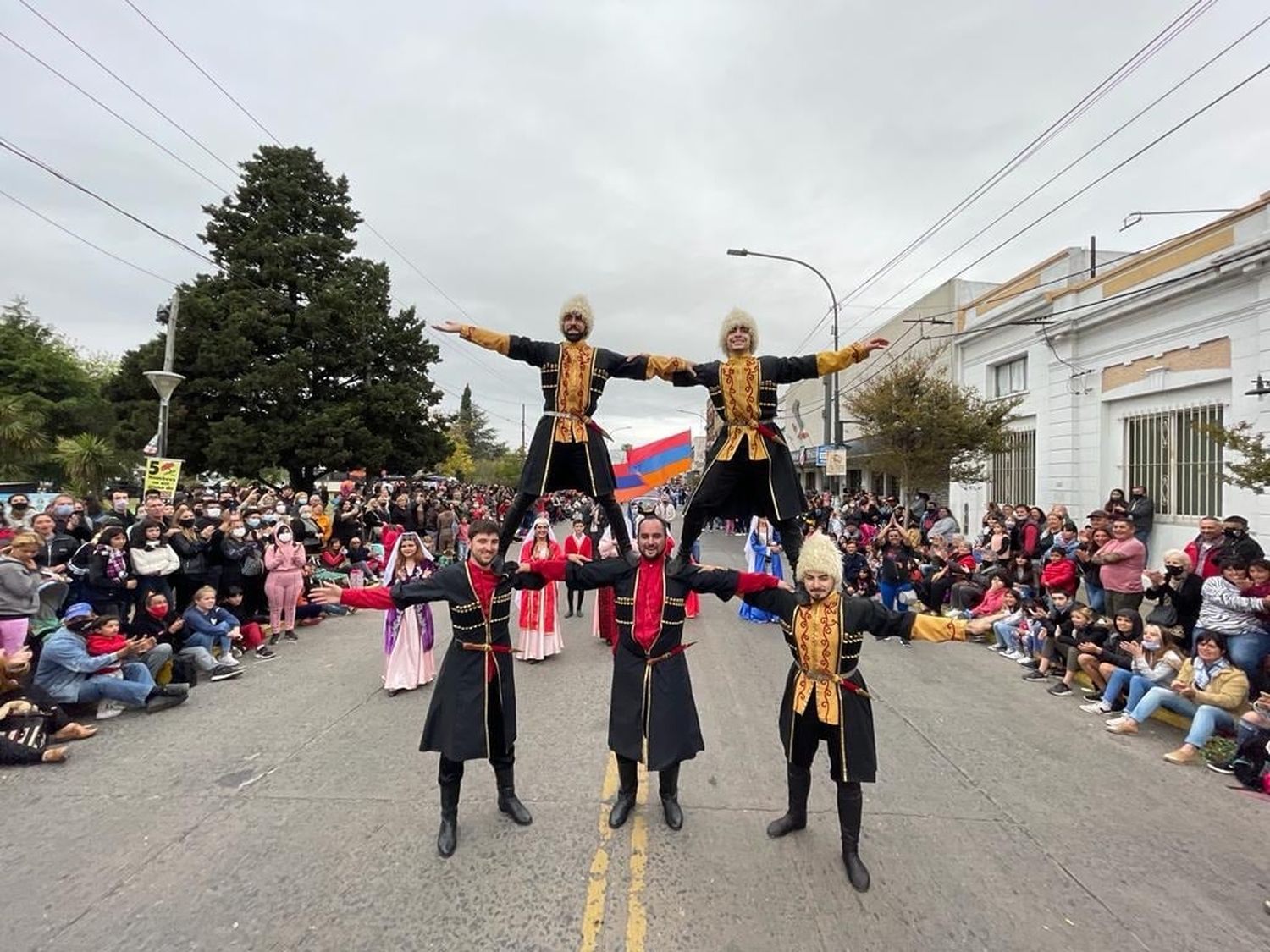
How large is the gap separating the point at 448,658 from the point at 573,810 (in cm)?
118

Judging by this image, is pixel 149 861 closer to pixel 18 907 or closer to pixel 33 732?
pixel 18 907

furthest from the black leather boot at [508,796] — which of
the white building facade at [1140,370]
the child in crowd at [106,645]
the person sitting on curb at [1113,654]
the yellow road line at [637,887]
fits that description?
the white building facade at [1140,370]

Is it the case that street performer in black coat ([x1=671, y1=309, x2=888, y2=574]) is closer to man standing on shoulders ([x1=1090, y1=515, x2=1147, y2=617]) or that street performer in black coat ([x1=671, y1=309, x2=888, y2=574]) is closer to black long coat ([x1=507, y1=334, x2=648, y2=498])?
black long coat ([x1=507, y1=334, x2=648, y2=498])

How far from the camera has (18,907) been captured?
306 centimetres

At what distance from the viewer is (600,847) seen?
350cm

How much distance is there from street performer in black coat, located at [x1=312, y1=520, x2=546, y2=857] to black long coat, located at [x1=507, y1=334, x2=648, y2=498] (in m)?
0.72

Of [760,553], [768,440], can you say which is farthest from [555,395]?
[760,553]

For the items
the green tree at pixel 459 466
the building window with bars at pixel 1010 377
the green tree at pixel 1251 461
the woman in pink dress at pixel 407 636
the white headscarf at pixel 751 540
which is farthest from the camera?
the green tree at pixel 459 466

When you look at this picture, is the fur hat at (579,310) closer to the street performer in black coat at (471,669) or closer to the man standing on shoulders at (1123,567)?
the street performer in black coat at (471,669)

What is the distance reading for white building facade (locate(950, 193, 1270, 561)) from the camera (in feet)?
35.0

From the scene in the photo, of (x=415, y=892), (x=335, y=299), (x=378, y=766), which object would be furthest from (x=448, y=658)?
(x=335, y=299)

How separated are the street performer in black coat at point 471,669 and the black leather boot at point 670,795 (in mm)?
773

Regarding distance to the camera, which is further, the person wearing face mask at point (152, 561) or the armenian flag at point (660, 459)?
the armenian flag at point (660, 459)

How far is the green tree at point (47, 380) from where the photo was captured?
1276 inches
